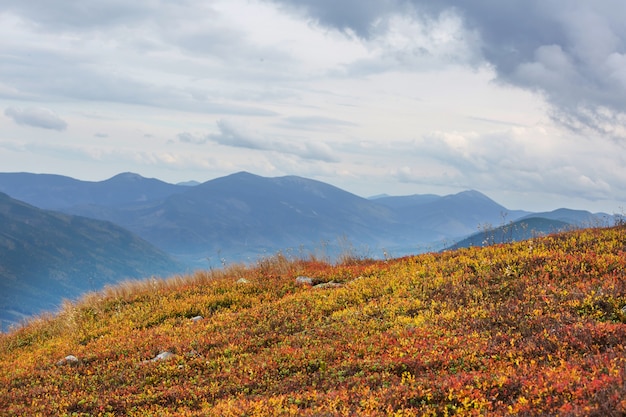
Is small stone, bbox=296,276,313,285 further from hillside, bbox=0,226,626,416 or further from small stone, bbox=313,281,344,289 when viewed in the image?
small stone, bbox=313,281,344,289

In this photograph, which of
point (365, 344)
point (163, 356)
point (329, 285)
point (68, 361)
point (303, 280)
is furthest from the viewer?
point (303, 280)

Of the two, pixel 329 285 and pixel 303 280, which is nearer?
pixel 329 285

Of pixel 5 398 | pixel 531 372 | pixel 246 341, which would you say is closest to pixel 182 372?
pixel 246 341

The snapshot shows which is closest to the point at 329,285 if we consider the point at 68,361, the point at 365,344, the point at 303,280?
the point at 303,280

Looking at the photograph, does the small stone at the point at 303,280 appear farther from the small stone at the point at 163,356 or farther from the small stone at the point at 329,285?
the small stone at the point at 163,356

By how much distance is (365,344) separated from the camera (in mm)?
12297

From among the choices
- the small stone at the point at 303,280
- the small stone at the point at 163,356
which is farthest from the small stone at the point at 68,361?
the small stone at the point at 303,280

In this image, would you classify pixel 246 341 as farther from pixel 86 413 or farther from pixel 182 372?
pixel 86 413

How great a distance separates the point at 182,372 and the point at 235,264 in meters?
12.4

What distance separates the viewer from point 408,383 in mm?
9336

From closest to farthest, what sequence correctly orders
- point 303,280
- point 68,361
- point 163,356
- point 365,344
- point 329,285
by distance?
point 365,344, point 163,356, point 68,361, point 329,285, point 303,280

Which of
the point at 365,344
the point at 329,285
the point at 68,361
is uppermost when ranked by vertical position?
the point at 329,285

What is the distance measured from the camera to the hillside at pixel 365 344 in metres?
8.54

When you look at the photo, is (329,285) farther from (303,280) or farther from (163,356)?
(163,356)
